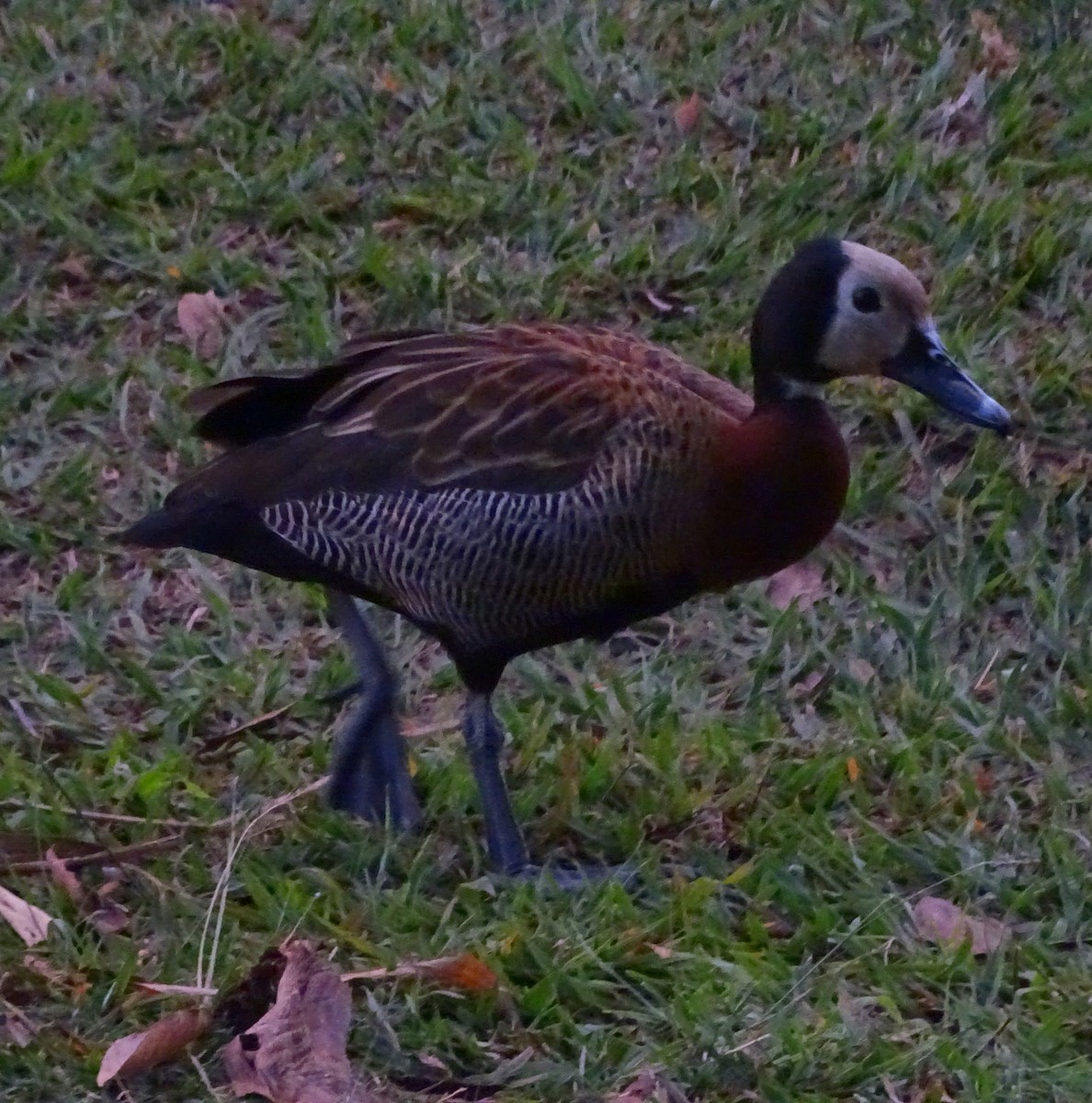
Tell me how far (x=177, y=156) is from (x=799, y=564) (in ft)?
8.28

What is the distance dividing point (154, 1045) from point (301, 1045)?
23 centimetres

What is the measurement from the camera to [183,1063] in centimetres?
319

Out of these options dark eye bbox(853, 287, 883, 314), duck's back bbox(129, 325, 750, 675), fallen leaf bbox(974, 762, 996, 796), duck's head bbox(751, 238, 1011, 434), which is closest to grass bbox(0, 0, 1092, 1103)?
fallen leaf bbox(974, 762, 996, 796)

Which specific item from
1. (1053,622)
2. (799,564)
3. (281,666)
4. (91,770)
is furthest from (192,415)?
(1053,622)

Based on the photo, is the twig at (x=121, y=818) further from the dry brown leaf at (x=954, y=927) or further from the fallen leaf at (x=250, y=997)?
the dry brown leaf at (x=954, y=927)

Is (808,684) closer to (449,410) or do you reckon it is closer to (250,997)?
(449,410)

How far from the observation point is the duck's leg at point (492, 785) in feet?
11.9

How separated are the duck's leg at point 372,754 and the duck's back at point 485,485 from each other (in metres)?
0.23

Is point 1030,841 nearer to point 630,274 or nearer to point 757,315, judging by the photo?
point 757,315

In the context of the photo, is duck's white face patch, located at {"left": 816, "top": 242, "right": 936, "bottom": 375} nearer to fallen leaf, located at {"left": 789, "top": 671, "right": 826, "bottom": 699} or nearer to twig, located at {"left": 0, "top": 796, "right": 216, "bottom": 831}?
fallen leaf, located at {"left": 789, "top": 671, "right": 826, "bottom": 699}

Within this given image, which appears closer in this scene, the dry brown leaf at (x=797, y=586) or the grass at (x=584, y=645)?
the grass at (x=584, y=645)

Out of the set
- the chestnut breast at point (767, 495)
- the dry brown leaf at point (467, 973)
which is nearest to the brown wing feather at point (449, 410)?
the chestnut breast at point (767, 495)

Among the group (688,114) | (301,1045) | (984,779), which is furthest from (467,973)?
(688,114)

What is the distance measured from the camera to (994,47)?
6.09 meters
